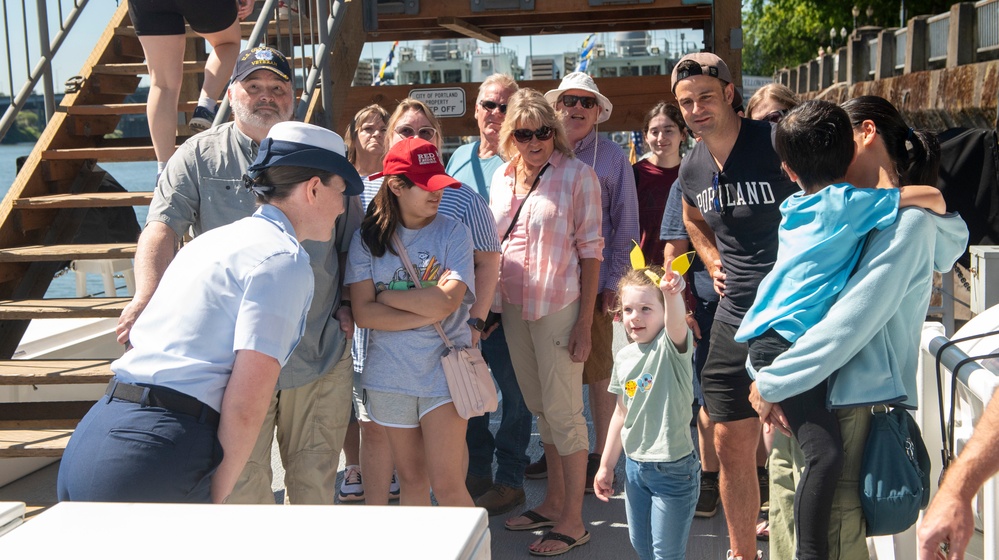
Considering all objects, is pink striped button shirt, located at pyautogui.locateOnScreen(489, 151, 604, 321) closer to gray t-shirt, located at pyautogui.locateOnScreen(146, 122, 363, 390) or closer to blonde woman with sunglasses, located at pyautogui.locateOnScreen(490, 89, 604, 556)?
blonde woman with sunglasses, located at pyautogui.locateOnScreen(490, 89, 604, 556)

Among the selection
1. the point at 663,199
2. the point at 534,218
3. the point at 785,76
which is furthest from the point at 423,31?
the point at 785,76

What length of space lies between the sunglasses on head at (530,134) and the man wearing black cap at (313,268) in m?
0.97

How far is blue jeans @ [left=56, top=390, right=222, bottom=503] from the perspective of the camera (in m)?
2.12

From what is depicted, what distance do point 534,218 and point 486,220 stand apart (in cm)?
40

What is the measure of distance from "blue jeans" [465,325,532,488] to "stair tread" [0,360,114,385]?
5.79ft

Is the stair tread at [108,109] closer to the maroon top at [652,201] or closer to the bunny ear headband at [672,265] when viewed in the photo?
the maroon top at [652,201]

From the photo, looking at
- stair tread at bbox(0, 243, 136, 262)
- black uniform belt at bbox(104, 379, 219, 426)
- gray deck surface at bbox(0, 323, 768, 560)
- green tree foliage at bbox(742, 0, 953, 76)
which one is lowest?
gray deck surface at bbox(0, 323, 768, 560)

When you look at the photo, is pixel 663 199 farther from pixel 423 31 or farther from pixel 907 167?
pixel 423 31

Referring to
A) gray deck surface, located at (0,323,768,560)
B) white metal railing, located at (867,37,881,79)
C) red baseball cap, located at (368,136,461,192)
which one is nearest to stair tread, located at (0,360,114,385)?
gray deck surface, located at (0,323,768,560)

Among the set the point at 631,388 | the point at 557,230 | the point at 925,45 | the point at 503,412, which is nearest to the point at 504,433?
the point at 503,412

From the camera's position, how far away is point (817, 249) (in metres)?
2.56

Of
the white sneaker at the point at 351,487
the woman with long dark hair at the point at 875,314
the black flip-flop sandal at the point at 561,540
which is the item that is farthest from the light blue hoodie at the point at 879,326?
the white sneaker at the point at 351,487

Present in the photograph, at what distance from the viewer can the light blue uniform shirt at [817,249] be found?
249 cm

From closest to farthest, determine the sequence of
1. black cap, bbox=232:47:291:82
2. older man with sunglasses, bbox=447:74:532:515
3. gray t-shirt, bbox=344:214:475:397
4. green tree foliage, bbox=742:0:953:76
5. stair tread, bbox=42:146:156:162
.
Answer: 1. gray t-shirt, bbox=344:214:475:397
2. black cap, bbox=232:47:291:82
3. older man with sunglasses, bbox=447:74:532:515
4. stair tread, bbox=42:146:156:162
5. green tree foliage, bbox=742:0:953:76
